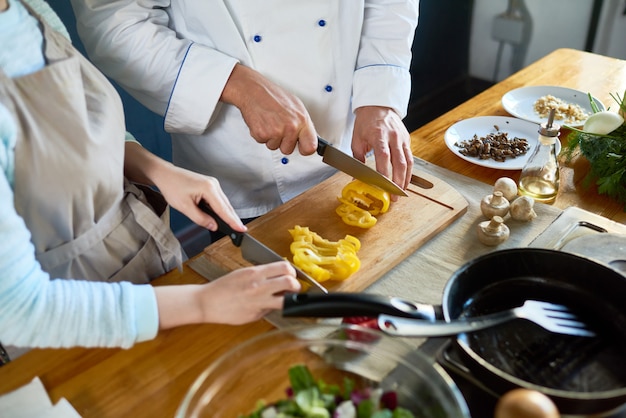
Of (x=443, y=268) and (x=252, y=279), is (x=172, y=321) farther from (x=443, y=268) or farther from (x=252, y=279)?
(x=443, y=268)

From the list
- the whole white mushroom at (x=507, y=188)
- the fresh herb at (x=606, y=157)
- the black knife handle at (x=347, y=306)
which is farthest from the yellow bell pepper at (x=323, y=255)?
the fresh herb at (x=606, y=157)

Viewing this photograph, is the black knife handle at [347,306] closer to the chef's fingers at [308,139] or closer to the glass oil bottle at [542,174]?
the chef's fingers at [308,139]

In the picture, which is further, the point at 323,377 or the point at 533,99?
the point at 533,99

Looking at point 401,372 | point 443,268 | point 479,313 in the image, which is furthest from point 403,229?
point 401,372

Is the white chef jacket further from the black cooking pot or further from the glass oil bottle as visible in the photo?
the black cooking pot

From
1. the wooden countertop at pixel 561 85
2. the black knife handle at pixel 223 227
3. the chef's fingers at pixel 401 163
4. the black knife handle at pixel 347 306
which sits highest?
the black knife handle at pixel 347 306

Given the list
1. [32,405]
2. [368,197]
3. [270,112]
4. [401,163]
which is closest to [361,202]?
[368,197]

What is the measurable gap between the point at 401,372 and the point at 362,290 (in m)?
0.29

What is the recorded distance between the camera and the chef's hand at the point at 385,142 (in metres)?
1.22

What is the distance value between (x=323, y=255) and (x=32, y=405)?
1.73 feet

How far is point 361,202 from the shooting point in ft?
3.84

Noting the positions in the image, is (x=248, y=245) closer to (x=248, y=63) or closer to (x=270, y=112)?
(x=270, y=112)

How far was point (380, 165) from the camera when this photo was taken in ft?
4.00

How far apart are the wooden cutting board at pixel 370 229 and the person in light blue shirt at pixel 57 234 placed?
0.21 metres
